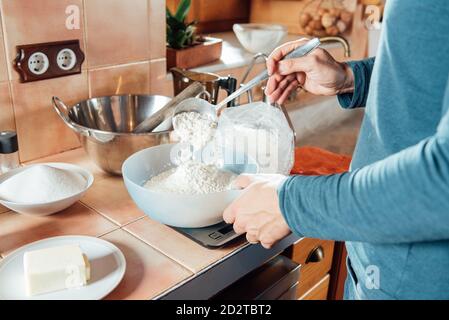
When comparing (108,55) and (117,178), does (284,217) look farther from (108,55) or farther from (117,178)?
(108,55)

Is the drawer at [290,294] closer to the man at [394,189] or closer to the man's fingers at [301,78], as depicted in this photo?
the man at [394,189]

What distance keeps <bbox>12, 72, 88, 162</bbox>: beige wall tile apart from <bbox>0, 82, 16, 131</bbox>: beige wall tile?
0.03 feet

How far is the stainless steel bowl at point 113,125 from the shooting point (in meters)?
0.88

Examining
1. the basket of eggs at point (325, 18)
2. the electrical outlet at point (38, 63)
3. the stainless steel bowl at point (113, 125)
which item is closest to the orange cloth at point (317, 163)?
the stainless steel bowl at point (113, 125)

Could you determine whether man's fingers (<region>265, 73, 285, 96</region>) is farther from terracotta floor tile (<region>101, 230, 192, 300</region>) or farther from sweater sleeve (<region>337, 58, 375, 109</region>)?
terracotta floor tile (<region>101, 230, 192, 300</region>)

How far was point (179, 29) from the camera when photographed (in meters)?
1.38

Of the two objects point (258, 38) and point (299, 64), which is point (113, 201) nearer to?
point (299, 64)

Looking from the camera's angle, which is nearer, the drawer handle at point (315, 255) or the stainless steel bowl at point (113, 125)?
the stainless steel bowl at point (113, 125)

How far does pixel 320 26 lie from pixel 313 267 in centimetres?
126

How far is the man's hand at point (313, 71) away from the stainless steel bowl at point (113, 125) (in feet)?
0.80

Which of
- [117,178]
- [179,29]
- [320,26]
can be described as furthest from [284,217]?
[320,26]

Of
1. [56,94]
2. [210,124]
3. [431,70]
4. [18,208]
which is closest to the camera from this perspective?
[431,70]

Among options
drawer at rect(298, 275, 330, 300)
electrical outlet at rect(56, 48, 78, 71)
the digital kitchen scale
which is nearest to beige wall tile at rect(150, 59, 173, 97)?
electrical outlet at rect(56, 48, 78, 71)

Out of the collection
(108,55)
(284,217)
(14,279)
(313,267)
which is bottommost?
(313,267)
